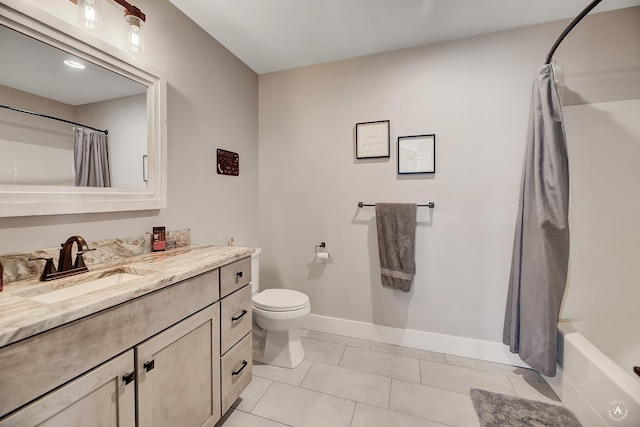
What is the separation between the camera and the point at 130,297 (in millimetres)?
885

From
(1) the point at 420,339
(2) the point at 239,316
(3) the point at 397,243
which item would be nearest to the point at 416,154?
(3) the point at 397,243

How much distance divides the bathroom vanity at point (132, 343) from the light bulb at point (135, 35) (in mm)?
1069

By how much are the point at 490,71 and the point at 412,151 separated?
76cm

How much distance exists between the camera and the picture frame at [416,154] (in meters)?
2.06

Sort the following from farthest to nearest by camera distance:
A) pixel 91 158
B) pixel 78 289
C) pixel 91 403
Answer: pixel 91 158, pixel 78 289, pixel 91 403

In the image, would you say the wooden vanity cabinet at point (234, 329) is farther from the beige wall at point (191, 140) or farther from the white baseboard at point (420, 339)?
the white baseboard at point (420, 339)

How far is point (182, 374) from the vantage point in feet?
3.62

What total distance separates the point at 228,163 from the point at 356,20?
54.6 inches

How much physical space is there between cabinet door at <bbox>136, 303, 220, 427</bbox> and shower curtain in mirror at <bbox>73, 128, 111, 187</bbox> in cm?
83

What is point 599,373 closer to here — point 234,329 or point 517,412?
point 517,412

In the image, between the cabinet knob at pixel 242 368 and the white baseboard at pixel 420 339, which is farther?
the white baseboard at pixel 420 339

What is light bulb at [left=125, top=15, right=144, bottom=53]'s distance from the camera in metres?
1.30

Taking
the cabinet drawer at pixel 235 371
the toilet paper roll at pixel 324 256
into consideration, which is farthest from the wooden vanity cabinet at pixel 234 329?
the toilet paper roll at pixel 324 256

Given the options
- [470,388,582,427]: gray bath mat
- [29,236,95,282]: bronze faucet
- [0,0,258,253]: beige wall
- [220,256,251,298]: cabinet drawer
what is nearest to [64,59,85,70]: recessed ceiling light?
[0,0,258,253]: beige wall
